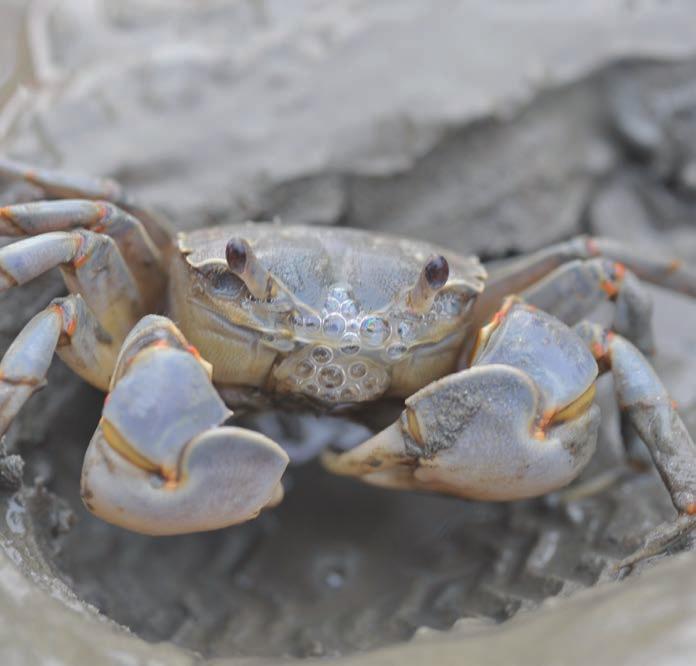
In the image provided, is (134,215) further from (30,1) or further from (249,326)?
(30,1)

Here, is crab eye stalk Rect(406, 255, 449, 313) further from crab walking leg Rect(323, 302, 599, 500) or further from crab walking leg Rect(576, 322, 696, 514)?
crab walking leg Rect(576, 322, 696, 514)

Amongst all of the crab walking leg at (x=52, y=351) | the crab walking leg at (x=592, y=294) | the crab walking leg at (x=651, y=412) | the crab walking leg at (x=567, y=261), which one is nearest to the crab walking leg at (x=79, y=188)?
the crab walking leg at (x=52, y=351)

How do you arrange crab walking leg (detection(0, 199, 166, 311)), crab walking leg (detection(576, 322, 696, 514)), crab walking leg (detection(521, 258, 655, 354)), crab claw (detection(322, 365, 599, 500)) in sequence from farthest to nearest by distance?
crab walking leg (detection(521, 258, 655, 354)) < crab walking leg (detection(0, 199, 166, 311)) < crab walking leg (detection(576, 322, 696, 514)) < crab claw (detection(322, 365, 599, 500))

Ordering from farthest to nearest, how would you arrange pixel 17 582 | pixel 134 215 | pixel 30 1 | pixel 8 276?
pixel 30 1 → pixel 134 215 → pixel 8 276 → pixel 17 582

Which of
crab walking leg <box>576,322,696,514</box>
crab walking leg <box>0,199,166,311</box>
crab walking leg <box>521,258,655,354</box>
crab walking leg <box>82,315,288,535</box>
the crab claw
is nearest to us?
crab walking leg <box>82,315,288,535</box>

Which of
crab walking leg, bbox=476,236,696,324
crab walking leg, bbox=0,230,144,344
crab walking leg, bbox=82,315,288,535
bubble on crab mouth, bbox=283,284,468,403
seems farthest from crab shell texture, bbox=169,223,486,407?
crab walking leg, bbox=82,315,288,535

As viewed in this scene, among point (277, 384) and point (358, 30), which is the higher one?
point (358, 30)

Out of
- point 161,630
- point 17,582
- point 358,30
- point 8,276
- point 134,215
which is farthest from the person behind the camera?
point 358,30

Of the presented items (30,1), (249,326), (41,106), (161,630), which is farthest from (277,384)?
(30,1)
